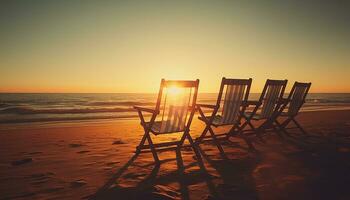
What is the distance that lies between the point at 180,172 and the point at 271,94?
301 centimetres

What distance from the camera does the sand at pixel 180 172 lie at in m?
2.91

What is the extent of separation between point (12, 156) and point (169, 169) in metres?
2.92

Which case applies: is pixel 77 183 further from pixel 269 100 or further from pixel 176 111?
pixel 269 100

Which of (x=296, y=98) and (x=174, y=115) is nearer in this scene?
(x=174, y=115)

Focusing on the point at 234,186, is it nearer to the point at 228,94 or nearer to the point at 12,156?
the point at 228,94

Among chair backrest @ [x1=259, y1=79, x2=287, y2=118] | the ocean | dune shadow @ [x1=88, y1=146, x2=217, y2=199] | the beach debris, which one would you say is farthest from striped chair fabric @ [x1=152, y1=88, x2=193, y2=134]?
the ocean

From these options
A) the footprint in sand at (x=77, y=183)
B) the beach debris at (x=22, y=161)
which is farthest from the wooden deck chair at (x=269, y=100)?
the beach debris at (x=22, y=161)

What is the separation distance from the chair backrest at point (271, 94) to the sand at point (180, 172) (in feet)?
2.24

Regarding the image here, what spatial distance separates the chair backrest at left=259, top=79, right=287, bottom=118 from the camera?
18.2 ft

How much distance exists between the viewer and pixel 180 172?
3.68 meters

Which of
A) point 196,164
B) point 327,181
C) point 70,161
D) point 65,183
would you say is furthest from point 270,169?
point 70,161

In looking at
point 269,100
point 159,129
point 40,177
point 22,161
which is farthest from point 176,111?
point 22,161

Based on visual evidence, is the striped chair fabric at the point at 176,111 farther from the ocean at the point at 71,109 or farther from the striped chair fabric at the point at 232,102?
the ocean at the point at 71,109

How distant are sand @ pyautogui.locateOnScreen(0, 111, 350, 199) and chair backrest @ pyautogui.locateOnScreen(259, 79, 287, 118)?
68 cm
